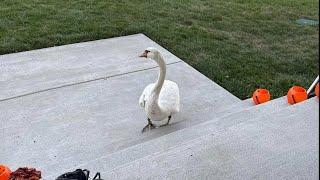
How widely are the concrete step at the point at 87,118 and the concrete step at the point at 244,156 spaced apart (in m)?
0.93

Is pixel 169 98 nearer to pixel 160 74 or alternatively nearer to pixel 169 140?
pixel 160 74

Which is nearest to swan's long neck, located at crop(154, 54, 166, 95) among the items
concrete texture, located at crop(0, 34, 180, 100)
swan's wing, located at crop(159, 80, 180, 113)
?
swan's wing, located at crop(159, 80, 180, 113)

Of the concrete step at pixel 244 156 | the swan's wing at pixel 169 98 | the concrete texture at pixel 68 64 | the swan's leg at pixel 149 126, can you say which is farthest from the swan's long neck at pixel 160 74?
the concrete texture at pixel 68 64

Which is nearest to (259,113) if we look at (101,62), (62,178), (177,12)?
(62,178)

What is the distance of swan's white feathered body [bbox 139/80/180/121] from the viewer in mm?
3301

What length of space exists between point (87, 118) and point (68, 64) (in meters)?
1.39

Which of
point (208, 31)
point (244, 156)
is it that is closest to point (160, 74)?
point (244, 156)

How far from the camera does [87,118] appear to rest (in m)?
3.72

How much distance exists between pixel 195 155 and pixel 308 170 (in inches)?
21.8

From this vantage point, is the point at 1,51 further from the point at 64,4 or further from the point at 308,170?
the point at 308,170

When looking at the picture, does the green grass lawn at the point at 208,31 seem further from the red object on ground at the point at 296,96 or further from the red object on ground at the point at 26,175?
the red object on ground at the point at 26,175

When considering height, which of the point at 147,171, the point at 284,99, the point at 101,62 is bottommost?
the point at 101,62

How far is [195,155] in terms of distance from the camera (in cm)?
216

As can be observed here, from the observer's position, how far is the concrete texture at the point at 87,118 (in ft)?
10.5
